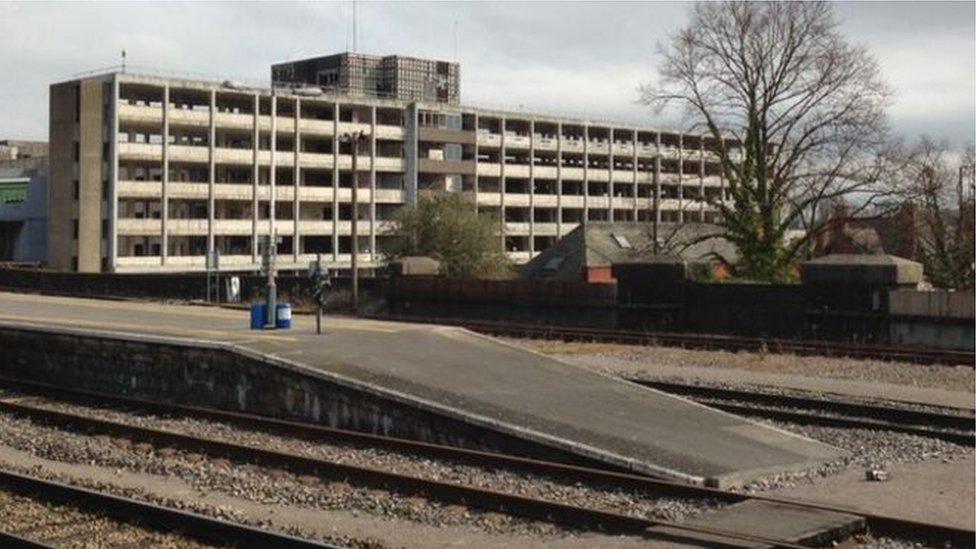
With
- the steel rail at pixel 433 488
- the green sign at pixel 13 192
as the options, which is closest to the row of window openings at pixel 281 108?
the green sign at pixel 13 192

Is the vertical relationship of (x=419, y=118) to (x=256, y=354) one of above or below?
above

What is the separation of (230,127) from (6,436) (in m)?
60.9

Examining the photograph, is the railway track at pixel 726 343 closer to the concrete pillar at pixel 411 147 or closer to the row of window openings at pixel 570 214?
the concrete pillar at pixel 411 147

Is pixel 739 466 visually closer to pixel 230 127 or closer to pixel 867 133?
pixel 867 133

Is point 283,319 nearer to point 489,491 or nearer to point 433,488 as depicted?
point 433,488

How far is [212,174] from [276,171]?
5.74 metres

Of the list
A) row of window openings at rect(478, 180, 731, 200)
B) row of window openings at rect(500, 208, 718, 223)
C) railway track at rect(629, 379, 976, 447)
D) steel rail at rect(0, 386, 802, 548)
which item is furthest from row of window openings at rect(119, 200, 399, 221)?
steel rail at rect(0, 386, 802, 548)

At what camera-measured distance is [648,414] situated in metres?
16.7

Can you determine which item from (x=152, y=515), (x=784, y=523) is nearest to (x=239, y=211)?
(x=152, y=515)

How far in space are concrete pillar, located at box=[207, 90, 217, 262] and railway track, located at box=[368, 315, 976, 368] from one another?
41.3m

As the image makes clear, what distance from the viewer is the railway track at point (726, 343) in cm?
2673

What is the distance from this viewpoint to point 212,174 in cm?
7594

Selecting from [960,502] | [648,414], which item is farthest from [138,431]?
[960,502]

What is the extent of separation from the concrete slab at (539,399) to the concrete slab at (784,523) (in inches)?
59.7
